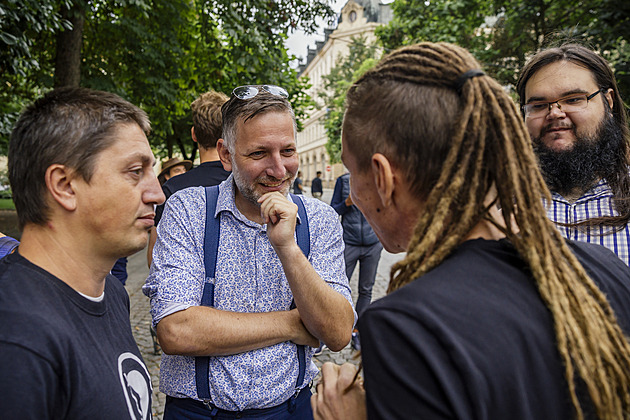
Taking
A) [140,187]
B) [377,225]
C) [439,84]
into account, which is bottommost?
[377,225]

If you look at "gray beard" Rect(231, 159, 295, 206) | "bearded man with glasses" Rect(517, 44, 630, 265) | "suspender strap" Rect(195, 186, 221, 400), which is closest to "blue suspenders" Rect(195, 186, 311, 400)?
"suspender strap" Rect(195, 186, 221, 400)

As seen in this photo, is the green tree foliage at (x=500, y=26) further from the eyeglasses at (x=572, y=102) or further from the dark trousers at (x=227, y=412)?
the dark trousers at (x=227, y=412)

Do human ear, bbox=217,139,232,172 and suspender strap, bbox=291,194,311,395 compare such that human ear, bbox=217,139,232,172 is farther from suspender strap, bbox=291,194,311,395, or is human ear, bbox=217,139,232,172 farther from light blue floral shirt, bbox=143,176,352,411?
suspender strap, bbox=291,194,311,395

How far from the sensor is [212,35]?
30.5ft

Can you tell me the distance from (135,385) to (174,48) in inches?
322

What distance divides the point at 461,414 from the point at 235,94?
1718mm

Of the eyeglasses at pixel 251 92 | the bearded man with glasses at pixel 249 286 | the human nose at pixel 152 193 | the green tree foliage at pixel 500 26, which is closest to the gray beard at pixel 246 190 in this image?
the bearded man with glasses at pixel 249 286

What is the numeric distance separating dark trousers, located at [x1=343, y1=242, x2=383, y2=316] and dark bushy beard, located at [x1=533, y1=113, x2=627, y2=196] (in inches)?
134

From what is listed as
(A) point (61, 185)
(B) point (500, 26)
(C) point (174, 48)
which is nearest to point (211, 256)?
(A) point (61, 185)

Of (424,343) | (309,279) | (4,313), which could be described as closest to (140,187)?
(4,313)

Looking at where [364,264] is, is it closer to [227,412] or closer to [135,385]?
[227,412]

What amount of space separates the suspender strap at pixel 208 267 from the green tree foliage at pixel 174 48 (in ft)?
20.9

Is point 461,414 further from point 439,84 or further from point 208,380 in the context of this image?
point 208,380

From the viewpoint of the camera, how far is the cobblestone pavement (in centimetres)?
443
